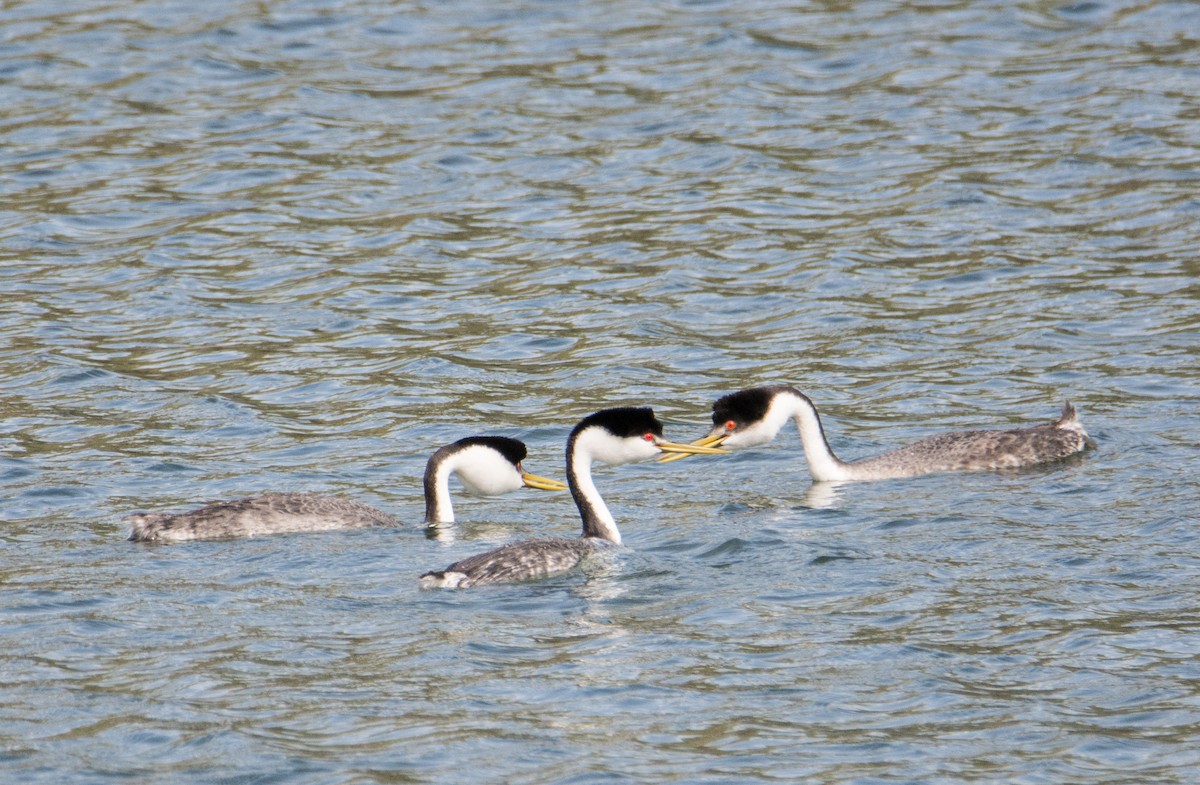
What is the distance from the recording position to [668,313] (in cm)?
1670

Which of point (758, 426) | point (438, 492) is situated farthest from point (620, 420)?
point (758, 426)

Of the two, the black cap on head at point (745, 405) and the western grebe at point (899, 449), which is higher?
the black cap on head at point (745, 405)

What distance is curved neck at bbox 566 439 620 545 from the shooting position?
11.5m

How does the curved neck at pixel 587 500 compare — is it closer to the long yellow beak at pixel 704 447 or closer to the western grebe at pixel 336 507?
the western grebe at pixel 336 507

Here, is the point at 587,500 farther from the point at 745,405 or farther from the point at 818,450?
the point at 818,450

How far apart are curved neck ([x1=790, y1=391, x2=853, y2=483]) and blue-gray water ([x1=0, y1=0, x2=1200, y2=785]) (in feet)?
1.14

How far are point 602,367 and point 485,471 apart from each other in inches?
120

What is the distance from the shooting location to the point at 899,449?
13.3 meters

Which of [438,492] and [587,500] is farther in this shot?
[438,492]

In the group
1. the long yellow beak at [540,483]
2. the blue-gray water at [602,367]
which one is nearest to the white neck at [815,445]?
the blue-gray water at [602,367]

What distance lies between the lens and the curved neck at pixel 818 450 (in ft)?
43.0

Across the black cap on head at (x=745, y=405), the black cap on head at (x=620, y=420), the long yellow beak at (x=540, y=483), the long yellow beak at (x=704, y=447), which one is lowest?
the long yellow beak at (x=540, y=483)

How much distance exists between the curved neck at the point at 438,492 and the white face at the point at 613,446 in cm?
101

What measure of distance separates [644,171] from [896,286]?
4.04 m
